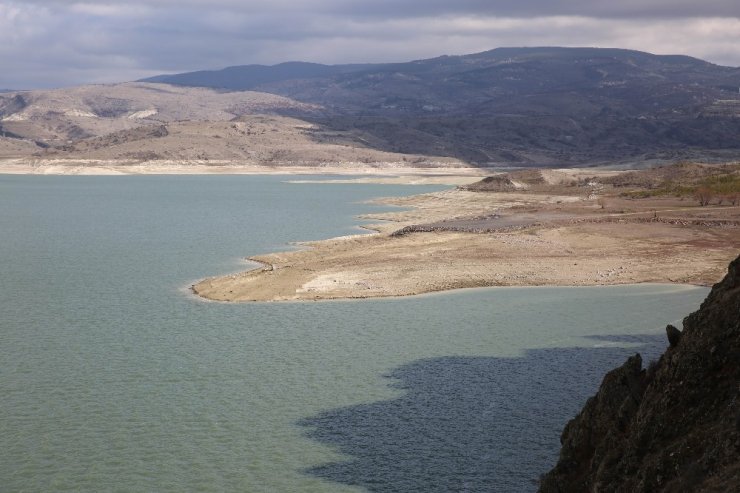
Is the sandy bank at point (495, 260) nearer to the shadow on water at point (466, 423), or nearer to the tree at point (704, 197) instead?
the tree at point (704, 197)

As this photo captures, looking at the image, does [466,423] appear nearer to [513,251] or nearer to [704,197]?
[513,251]

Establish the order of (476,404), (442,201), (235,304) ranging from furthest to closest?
(442,201)
(235,304)
(476,404)

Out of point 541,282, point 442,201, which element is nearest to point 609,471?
point 541,282

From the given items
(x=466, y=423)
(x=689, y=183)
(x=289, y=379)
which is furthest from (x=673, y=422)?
(x=689, y=183)

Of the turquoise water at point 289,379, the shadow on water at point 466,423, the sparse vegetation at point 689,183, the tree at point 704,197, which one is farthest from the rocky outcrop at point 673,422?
the sparse vegetation at point 689,183

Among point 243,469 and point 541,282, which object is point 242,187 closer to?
point 541,282

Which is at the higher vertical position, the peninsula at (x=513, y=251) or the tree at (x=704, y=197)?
the tree at (x=704, y=197)
